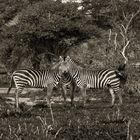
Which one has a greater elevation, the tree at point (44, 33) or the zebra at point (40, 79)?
the tree at point (44, 33)

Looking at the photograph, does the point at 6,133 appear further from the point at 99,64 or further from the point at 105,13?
the point at 105,13

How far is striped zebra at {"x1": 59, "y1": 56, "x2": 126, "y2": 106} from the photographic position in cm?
1923

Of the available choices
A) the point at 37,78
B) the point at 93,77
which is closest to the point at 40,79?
the point at 37,78

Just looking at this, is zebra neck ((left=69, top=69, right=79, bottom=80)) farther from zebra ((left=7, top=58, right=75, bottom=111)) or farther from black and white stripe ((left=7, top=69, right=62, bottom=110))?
black and white stripe ((left=7, top=69, right=62, bottom=110))

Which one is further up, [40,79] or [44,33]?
[44,33]

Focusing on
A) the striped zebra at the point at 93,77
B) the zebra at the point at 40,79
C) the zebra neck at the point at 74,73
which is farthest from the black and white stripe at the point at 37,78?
the zebra neck at the point at 74,73

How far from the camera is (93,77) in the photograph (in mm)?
19609

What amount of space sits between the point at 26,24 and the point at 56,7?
2.69m

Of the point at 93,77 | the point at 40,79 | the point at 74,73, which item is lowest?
the point at 40,79

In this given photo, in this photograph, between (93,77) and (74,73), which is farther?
(93,77)

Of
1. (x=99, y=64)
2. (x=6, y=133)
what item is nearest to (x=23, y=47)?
(x=99, y=64)

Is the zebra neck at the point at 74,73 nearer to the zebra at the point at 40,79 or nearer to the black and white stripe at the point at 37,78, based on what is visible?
the zebra at the point at 40,79

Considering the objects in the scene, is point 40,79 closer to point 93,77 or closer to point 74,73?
point 74,73

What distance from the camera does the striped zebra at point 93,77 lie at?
19234 millimetres
